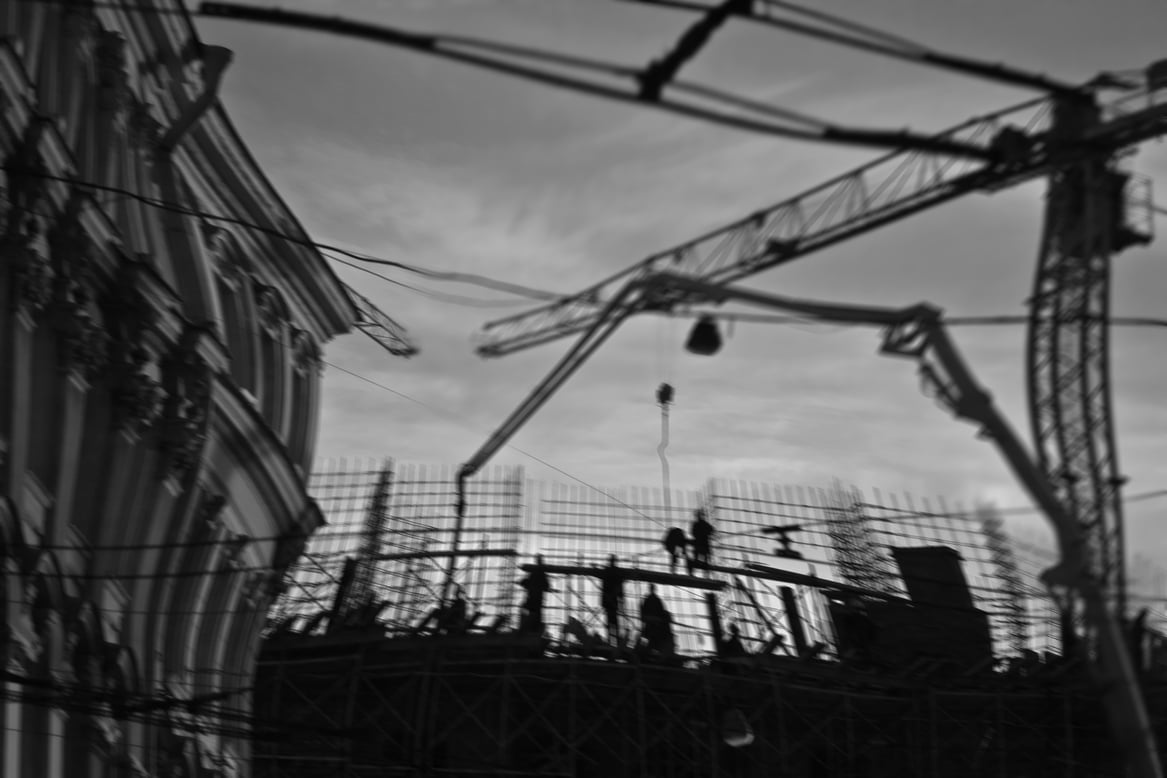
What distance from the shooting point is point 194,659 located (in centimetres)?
1800

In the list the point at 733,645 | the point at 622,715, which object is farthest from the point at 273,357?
the point at 733,645

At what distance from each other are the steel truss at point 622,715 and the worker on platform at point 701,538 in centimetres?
333

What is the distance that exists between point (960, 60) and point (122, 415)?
10.3 metres

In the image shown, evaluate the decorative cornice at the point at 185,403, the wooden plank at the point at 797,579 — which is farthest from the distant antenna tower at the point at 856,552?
the decorative cornice at the point at 185,403

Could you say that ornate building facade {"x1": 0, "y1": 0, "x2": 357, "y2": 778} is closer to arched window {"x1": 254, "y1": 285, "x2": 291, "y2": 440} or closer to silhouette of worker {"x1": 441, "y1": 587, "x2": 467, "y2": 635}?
arched window {"x1": 254, "y1": 285, "x2": 291, "y2": 440}

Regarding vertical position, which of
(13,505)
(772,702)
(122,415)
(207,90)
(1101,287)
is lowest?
(772,702)

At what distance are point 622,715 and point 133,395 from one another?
12.6 m

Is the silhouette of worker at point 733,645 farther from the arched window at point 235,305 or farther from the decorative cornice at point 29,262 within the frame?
the decorative cornice at point 29,262

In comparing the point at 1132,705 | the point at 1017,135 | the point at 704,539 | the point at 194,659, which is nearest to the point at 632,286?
the point at 1017,135

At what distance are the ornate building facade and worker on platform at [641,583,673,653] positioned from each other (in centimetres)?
753

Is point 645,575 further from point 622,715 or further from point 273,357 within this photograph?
point 273,357

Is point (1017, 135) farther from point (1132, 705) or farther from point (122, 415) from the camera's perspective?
point (122, 415)

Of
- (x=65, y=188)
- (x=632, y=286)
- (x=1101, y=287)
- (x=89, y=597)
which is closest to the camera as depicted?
(x=632, y=286)

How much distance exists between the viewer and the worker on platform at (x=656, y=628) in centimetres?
2403
